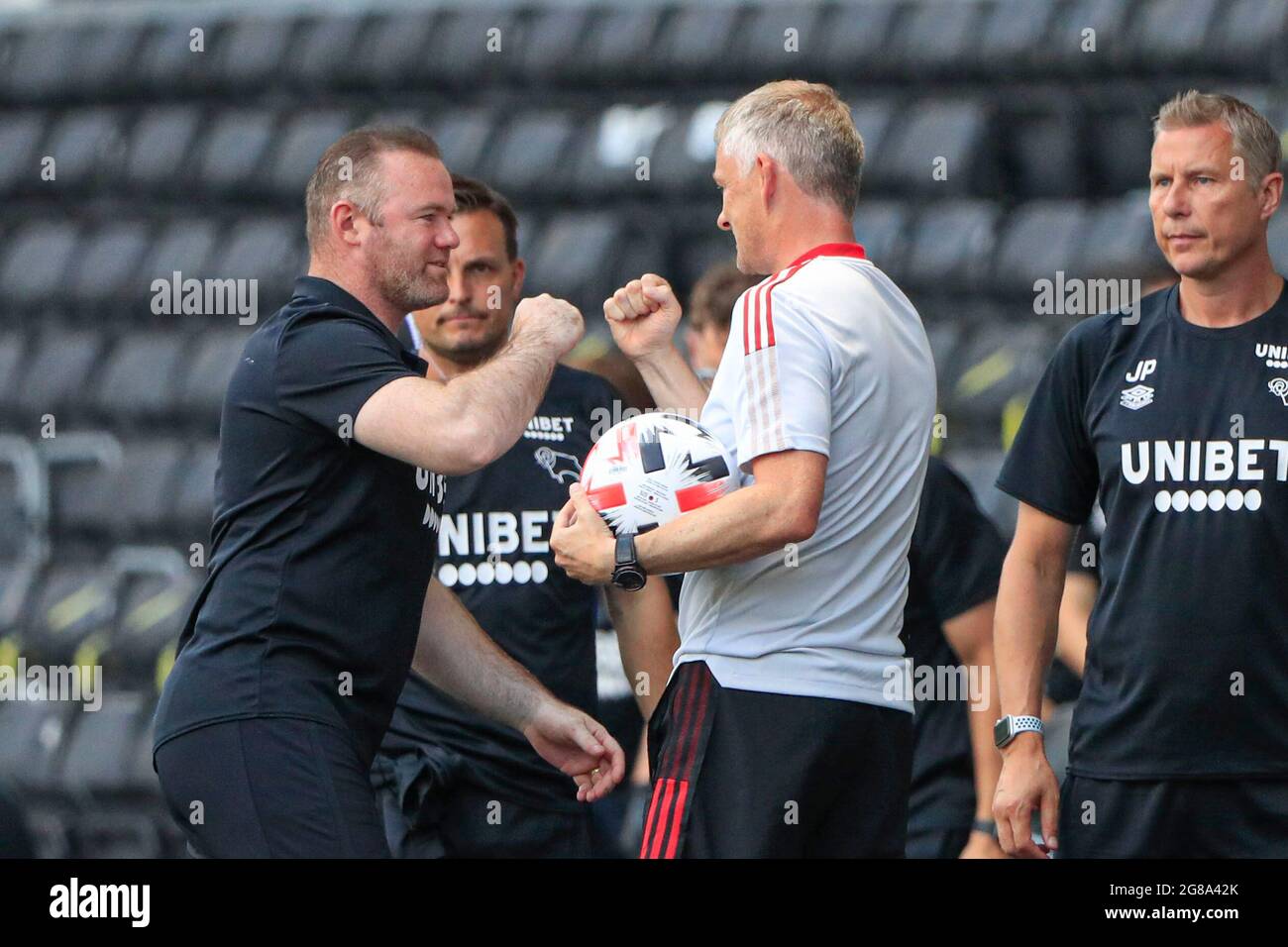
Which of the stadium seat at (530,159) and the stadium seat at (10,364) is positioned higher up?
the stadium seat at (530,159)

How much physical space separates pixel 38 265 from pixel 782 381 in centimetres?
775

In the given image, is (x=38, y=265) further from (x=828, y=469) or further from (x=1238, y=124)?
(x=1238, y=124)

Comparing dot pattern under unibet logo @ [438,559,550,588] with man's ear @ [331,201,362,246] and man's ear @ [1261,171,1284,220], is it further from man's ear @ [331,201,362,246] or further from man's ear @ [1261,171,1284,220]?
man's ear @ [1261,171,1284,220]

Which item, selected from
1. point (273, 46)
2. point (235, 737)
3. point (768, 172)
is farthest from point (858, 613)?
point (273, 46)

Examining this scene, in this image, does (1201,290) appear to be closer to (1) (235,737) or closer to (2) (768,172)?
(2) (768,172)

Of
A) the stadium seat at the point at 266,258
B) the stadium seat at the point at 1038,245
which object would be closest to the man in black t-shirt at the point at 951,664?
the stadium seat at the point at 1038,245

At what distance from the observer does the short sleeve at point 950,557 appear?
445 cm

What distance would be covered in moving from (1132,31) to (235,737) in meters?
6.64

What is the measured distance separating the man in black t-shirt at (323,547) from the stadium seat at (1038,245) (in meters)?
4.89

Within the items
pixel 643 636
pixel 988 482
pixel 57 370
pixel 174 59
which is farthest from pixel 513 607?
pixel 174 59

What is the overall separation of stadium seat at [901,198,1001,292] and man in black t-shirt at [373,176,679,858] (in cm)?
395

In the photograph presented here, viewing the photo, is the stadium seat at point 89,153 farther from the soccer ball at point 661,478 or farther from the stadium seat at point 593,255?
the soccer ball at point 661,478

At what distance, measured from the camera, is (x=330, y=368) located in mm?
3428
